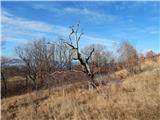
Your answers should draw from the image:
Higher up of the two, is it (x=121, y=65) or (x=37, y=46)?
(x=37, y=46)

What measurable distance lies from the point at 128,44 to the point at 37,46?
100 ft

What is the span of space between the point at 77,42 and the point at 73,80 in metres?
8.26

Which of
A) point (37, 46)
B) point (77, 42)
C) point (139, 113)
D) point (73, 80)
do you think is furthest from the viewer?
point (37, 46)

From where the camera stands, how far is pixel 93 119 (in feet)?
20.2

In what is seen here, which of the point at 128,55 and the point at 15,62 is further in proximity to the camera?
the point at 15,62

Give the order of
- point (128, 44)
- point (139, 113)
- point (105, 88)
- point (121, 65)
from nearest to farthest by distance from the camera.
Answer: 1. point (139, 113)
2. point (105, 88)
3. point (121, 65)
4. point (128, 44)

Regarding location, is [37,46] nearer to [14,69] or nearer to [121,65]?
[14,69]

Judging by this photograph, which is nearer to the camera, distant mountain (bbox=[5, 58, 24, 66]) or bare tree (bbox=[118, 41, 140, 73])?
bare tree (bbox=[118, 41, 140, 73])

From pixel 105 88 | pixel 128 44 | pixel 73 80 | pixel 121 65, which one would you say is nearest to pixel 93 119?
pixel 105 88

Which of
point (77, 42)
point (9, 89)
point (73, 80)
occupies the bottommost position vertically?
point (9, 89)

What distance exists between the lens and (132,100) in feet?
23.7

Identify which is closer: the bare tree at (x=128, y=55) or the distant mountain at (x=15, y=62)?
the bare tree at (x=128, y=55)

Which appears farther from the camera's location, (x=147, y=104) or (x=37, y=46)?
(x=37, y=46)

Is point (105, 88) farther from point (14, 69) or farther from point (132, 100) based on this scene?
point (14, 69)
